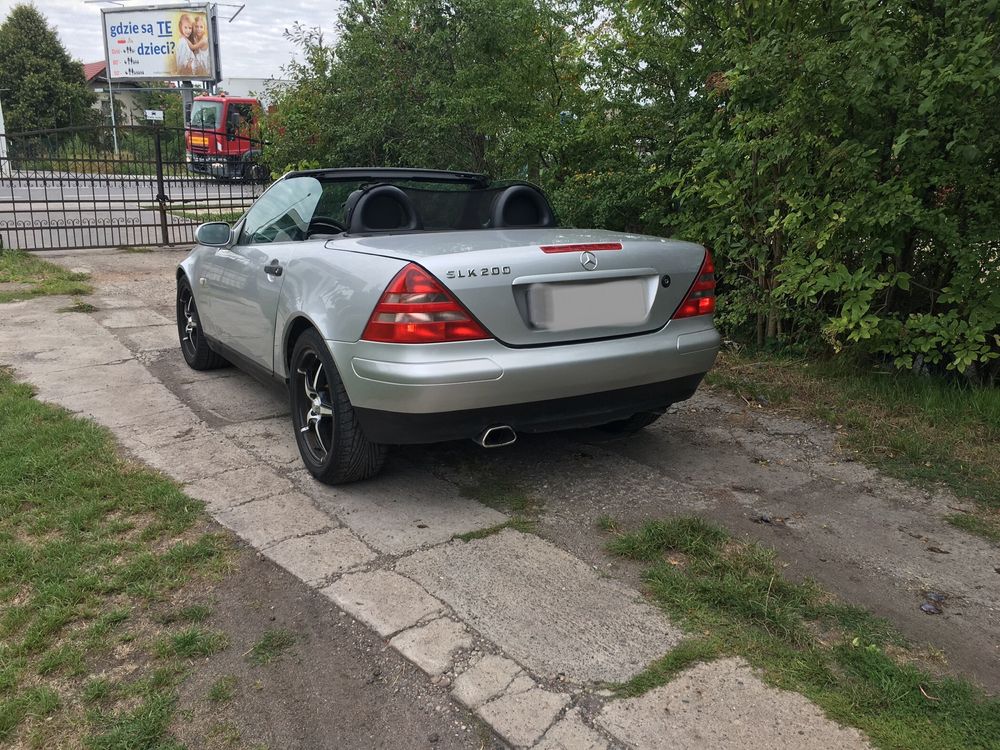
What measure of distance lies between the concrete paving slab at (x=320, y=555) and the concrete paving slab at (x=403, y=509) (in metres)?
0.08

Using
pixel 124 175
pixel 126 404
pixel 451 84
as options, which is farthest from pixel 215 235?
pixel 124 175

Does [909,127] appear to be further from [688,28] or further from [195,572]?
[195,572]

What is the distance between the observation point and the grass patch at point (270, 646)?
2.60 m

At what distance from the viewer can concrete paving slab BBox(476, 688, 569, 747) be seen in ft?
7.36

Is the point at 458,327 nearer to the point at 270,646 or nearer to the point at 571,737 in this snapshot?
the point at 270,646

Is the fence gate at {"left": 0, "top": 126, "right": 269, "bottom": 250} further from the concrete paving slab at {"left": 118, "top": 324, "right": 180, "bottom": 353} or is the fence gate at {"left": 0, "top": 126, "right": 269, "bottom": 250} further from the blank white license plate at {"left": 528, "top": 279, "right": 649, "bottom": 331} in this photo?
the blank white license plate at {"left": 528, "top": 279, "right": 649, "bottom": 331}

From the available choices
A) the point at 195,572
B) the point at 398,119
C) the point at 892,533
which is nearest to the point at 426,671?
the point at 195,572

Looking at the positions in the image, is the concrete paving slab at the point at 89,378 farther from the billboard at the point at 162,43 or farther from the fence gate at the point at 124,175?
the billboard at the point at 162,43

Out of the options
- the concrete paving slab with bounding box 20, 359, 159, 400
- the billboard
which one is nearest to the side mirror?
the concrete paving slab with bounding box 20, 359, 159, 400

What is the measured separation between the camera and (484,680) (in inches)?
97.3

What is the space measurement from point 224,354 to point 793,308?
401 centimetres

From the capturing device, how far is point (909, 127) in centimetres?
452

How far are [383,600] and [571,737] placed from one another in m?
0.93

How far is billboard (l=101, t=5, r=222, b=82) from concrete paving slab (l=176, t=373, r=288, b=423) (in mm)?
35527
